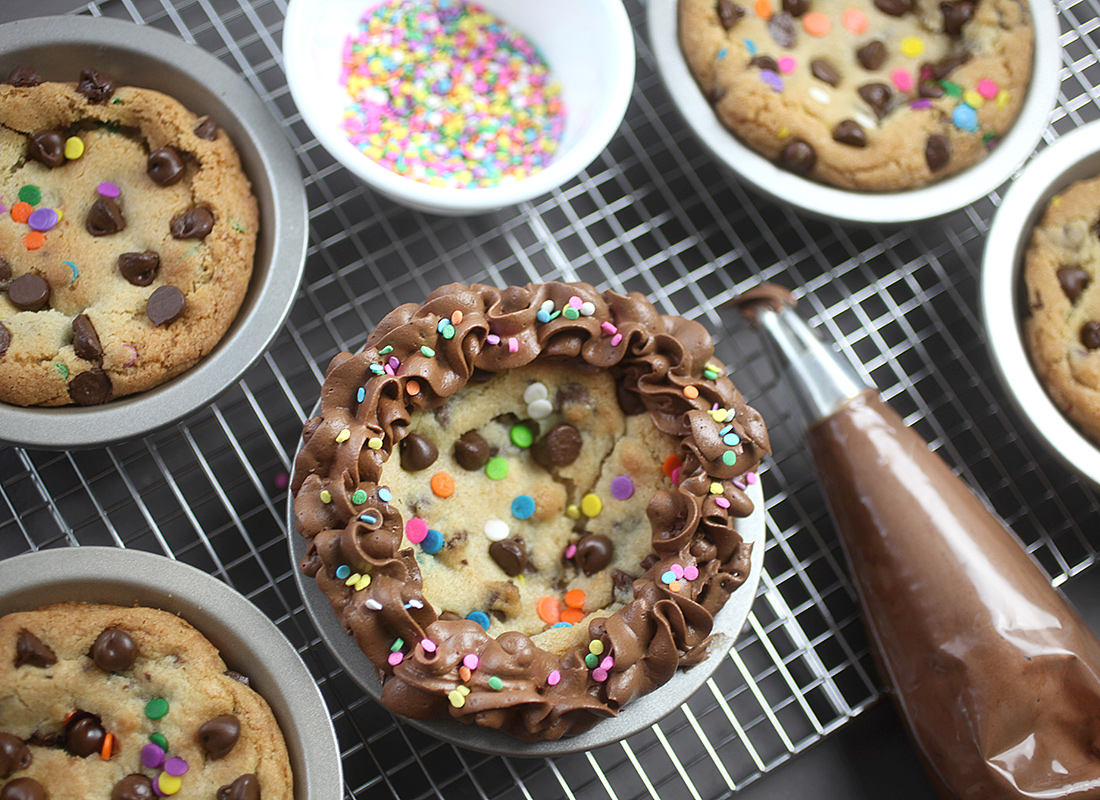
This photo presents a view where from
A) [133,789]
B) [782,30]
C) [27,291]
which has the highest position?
[782,30]

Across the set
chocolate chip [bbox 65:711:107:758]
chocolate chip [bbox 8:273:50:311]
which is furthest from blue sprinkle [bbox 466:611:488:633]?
chocolate chip [bbox 8:273:50:311]

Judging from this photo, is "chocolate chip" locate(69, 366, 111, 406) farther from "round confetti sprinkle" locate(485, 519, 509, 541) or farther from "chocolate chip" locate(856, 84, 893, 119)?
"chocolate chip" locate(856, 84, 893, 119)

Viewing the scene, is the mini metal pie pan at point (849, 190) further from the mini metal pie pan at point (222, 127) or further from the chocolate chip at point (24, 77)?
the chocolate chip at point (24, 77)

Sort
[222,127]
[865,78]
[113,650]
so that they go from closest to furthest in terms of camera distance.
A: [113,650] → [222,127] → [865,78]

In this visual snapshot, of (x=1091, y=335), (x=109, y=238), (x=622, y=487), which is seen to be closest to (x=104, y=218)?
(x=109, y=238)

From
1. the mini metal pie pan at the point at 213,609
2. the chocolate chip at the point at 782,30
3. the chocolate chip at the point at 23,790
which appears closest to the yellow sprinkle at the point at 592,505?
the mini metal pie pan at the point at 213,609

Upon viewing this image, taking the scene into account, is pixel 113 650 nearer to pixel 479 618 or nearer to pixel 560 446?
pixel 479 618
